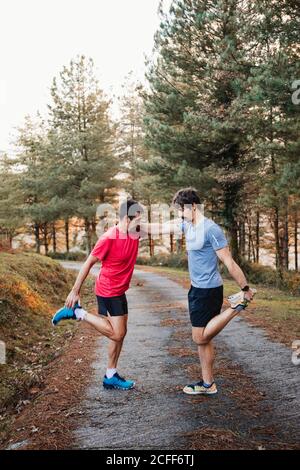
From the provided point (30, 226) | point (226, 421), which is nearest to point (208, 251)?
point (226, 421)

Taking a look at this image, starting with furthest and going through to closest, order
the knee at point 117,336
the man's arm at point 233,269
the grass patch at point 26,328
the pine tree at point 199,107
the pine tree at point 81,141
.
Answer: the pine tree at point 81,141
the pine tree at point 199,107
the grass patch at point 26,328
the knee at point 117,336
the man's arm at point 233,269

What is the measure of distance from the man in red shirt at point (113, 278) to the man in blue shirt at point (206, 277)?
680 millimetres

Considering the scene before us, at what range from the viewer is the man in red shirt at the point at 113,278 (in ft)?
17.2

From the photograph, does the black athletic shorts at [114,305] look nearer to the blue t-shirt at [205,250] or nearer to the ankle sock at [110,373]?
the ankle sock at [110,373]

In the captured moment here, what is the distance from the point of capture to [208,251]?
4.82 m

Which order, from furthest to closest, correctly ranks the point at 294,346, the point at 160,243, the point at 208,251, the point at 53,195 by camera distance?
the point at 160,243 → the point at 53,195 → the point at 294,346 → the point at 208,251

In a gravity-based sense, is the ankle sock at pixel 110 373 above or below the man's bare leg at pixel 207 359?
below

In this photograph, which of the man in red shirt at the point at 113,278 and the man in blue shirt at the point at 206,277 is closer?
the man in blue shirt at the point at 206,277

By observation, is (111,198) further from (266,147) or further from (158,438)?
(158,438)

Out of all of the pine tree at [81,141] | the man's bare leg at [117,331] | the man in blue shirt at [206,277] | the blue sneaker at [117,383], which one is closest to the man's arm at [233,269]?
the man in blue shirt at [206,277]

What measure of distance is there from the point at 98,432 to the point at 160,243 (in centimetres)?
3982

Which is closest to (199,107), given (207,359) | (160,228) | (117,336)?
(160,228)

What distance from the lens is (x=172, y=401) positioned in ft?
16.0

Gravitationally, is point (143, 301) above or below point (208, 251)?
below
